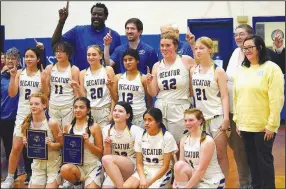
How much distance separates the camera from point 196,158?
436cm

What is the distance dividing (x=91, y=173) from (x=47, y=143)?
1.78 ft

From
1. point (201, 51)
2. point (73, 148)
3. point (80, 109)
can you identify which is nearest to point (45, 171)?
point (73, 148)

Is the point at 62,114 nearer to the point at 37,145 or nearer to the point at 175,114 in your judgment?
the point at 37,145

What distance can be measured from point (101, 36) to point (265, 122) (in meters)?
2.31

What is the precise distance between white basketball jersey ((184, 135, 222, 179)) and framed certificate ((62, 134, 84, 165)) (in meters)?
1.06

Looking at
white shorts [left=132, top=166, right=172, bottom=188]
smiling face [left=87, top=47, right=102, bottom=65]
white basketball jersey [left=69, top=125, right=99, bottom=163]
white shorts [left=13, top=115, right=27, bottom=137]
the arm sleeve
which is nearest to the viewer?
the arm sleeve

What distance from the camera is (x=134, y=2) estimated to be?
27.8ft

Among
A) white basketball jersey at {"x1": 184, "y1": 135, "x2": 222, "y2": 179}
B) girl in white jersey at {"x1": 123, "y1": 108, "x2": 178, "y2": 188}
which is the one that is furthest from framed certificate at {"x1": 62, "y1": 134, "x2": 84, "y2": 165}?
white basketball jersey at {"x1": 184, "y1": 135, "x2": 222, "y2": 179}

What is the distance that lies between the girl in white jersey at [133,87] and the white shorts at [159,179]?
1.80 ft

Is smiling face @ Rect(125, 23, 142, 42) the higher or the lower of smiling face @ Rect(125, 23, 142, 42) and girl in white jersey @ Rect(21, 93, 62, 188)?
the higher

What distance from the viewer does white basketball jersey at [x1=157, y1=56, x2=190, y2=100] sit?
4.66 m

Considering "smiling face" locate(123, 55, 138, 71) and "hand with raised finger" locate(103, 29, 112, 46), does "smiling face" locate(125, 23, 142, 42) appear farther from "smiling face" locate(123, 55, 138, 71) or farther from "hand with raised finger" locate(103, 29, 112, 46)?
"smiling face" locate(123, 55, 138, 71)

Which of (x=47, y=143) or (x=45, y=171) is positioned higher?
(x=47, y=143)

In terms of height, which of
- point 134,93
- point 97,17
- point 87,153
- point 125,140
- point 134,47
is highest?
point 97,17
